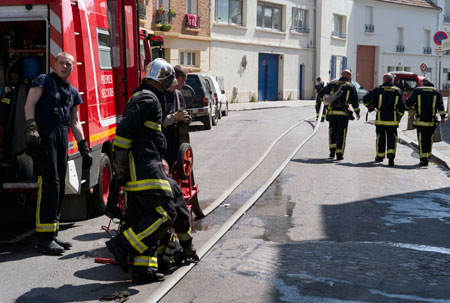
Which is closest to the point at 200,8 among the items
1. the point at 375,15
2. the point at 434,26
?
the point at 375,15

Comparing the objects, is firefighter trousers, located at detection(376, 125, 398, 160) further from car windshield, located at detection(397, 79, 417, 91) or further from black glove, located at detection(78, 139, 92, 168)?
car windshield, located at detection(397, 79, 417, 91)

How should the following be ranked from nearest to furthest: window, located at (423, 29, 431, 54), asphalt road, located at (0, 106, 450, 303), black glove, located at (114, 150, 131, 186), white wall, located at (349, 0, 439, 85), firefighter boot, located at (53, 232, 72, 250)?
asphalt road, located at (0, 106, 450, 303) → black glove, located at (114, 150, 131, 186) → firefighter boot, located at (53, 232, 72, 250) → white wall, located at (349, 0, 439, 85) → window, located at (423, 29, 431, 54)

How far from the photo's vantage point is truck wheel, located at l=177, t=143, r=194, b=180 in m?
7.30

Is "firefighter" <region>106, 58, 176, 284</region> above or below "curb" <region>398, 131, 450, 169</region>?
above

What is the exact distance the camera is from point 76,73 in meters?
7.62

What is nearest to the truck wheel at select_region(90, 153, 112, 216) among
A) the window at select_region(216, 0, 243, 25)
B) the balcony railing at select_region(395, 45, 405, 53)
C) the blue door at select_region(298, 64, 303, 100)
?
the window at select_region(216, 0, 243, 25)

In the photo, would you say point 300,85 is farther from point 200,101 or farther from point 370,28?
point 200,101

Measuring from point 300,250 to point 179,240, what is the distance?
52.6 inches

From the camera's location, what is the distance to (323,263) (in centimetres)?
633

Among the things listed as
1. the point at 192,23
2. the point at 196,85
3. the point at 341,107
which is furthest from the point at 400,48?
the point at 341,107

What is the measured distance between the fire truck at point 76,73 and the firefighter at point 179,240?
170 cm

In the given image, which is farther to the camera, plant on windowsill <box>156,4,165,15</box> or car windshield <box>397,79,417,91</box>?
car windshield <box>397,79,417,91</box>

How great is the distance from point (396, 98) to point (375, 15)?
42710 mm

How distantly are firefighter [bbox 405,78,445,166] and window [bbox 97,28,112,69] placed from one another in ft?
24.5
